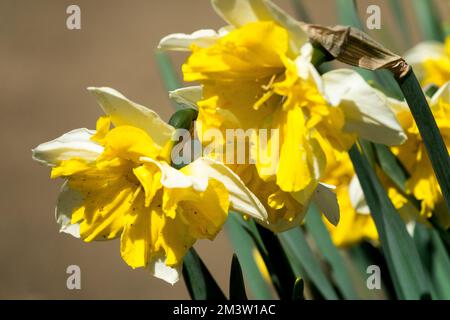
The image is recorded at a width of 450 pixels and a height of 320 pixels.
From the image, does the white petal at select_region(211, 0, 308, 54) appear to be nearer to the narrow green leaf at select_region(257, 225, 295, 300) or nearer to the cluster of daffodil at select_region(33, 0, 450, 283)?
the cluster of daffodil at select_region(33, 0, 450, 283)

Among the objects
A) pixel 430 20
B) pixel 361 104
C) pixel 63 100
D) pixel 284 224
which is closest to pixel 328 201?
pixel 284 224

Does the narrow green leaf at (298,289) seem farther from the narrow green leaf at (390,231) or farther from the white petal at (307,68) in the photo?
the white petal at (307,68)

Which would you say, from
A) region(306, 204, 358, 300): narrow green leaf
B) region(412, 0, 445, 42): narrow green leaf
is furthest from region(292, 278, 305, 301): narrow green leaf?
region(412, 0, 445, 42): narrow green leaf

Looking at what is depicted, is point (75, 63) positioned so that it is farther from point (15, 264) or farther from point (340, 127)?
point (340, 127)

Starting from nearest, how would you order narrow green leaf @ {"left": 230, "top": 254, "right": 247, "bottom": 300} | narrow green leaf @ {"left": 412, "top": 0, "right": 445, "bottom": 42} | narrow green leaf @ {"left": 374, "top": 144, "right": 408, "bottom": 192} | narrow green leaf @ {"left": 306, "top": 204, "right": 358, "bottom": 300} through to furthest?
narrow green leaf @ {"left": 230, "top": 254, "right": 247, "bottom": 300}, narrow green leaf @ {"left": 374, "top": 144, "right": 408, "bottom": 192}, narrow green leaf @ {"left": 306, "top": 204, "right": 358, "bottom": 300}, narrow green leaf @ {"left": 412, "top": 0, "right": 445, "bottom": 42}

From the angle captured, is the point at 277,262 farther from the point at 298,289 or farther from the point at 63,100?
the point at 63,100

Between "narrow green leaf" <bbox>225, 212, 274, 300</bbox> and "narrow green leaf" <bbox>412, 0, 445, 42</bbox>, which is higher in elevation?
"narrow green leaf" <bbox>412, 0, 445, 42</bbox>

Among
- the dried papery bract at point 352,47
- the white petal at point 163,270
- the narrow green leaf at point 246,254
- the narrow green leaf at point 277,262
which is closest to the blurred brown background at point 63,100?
the narrow green leaf at point 246,254
